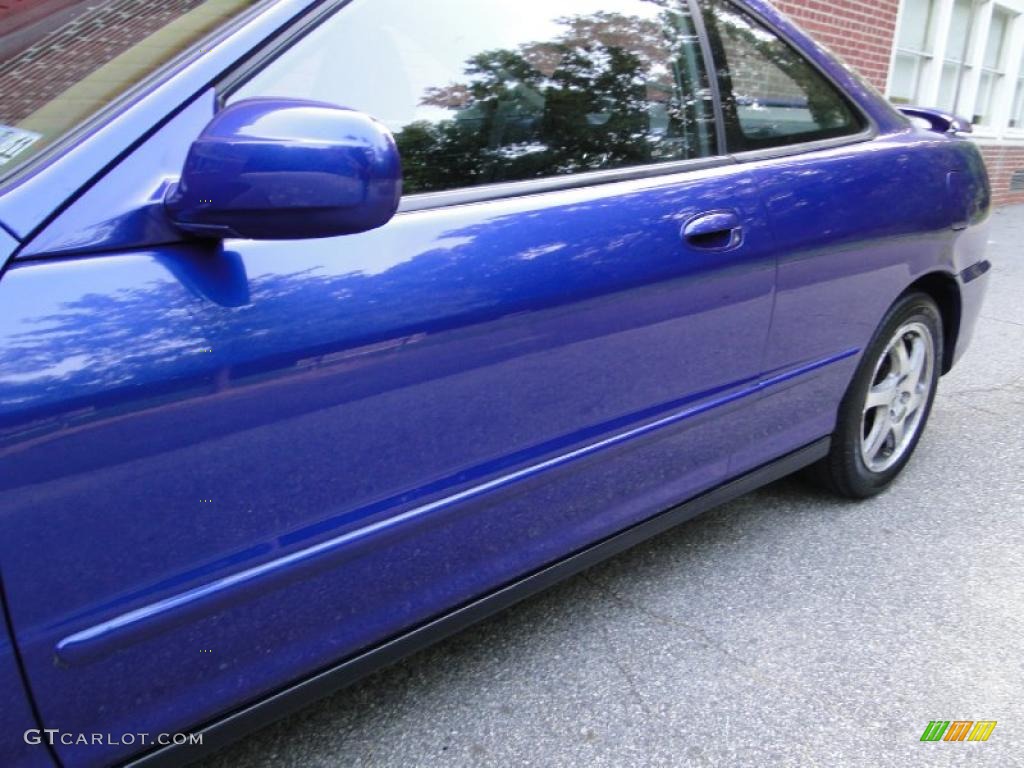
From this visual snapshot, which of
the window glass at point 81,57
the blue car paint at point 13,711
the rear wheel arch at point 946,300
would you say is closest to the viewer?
the blue car paint at point 13,711

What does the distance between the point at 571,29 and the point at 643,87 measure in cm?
25

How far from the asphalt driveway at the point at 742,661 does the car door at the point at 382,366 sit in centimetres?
36

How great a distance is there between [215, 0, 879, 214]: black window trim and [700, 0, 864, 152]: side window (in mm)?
21

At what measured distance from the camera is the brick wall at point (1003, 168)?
1120 centimetres

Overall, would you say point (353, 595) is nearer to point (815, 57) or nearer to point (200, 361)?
point (200, 361)

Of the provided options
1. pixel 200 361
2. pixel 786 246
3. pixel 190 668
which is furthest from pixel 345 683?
pixel 786 246

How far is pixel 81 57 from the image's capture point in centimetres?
149

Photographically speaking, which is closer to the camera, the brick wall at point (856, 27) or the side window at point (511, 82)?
the side window at point (511, 82)

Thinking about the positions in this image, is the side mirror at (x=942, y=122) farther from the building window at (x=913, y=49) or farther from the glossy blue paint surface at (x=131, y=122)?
the building window at (x=913, y=49)

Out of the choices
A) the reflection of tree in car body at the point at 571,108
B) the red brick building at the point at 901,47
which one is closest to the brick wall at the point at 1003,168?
the red brick building at the point at 901,47

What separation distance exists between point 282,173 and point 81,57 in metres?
0.70

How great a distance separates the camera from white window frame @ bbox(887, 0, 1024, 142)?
375 inches

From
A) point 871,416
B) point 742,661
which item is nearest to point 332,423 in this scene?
point 742,661

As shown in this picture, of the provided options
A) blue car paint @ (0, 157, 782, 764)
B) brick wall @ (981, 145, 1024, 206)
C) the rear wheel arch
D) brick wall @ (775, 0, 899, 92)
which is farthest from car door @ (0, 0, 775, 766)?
brick wall @ (981, 145, 1024, 206)
